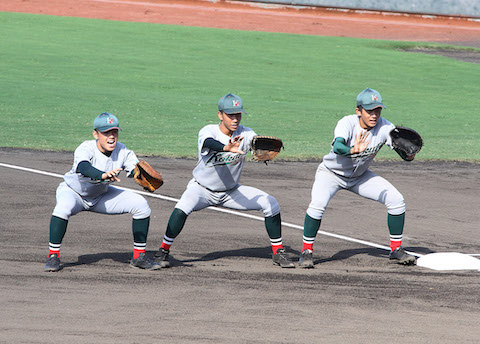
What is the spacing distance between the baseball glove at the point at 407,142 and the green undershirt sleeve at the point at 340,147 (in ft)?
2.62

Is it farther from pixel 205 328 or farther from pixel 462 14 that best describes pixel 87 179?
pixel 462 14

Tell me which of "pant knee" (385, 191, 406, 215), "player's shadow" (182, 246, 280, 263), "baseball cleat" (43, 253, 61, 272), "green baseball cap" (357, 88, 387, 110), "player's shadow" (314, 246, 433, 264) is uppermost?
"green baseball cap" (357, 88, 387, 110)

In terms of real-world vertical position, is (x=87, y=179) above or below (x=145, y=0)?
below

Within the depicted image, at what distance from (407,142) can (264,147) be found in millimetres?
1722

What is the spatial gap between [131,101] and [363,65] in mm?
12626

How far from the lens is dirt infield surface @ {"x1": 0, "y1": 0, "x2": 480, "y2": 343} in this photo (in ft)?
20.0

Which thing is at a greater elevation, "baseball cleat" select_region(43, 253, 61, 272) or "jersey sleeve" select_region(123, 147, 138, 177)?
"jersey sleeve" select_region(123, 147, 138, 177)

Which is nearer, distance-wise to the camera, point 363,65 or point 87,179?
point 87,179

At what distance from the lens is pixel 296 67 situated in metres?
30.4

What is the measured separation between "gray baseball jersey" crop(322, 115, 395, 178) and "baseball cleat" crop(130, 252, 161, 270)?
2.33m

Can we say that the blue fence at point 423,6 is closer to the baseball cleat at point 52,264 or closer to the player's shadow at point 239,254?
the player's shadow at point 239,254

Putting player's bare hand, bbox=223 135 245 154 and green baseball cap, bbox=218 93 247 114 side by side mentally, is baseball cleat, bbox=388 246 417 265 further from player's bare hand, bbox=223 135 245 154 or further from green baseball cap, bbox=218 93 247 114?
green baseball cap, bbox=218 93 247 114

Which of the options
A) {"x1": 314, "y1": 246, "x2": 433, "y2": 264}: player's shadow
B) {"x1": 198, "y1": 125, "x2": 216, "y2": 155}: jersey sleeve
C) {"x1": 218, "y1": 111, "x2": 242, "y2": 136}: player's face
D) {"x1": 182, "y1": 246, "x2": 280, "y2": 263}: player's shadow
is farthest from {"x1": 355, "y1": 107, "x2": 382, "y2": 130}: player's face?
{"x1": 182, "y1": 246, "x2": 280, "y2": 263}: player's shadow

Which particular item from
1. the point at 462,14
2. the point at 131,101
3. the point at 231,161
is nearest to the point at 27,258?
the point at 231,161
